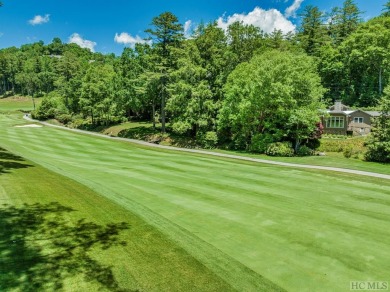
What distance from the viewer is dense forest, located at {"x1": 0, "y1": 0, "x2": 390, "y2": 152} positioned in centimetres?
3609

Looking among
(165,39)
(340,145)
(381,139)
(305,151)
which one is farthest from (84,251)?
(165,39)

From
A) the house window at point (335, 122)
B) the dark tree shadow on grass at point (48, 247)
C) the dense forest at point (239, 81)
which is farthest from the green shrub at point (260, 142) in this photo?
the dark tree shadow on grass at point (48, 247)

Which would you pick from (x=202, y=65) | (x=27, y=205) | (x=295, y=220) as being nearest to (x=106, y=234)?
(x=27, y=205)

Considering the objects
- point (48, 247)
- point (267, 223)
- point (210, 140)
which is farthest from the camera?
point (210, 140)

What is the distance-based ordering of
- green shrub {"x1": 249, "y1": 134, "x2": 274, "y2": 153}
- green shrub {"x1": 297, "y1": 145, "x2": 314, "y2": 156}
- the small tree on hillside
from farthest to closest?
1. green shrub {"x1": 249, "y1": 134, "x2": 274, "y2": 153}
2. green shrub {"x1": 297, "y1": 145, "x2": 314, "y2": 156}
3. the small tree on hillside

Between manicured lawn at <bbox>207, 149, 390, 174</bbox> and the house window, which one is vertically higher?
the house window

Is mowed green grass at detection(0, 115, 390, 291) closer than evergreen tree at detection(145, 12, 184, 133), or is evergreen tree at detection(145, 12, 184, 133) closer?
mowed green grass at detection(0, 115, 390, 291)

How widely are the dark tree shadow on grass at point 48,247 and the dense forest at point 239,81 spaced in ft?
98.6

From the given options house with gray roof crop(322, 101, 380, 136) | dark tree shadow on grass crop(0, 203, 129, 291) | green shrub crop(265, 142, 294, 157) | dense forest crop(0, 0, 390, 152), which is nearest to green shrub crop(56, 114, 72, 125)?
Answer: dense forest crop(0, 0, 390, 152)

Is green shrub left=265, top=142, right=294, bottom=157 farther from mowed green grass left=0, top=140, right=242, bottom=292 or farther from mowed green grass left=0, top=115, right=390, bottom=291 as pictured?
mowed green grass left=0, top=140, right=242, bottom=292

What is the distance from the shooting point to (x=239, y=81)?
3888cm

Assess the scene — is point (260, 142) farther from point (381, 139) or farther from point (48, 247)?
point (48, 247)

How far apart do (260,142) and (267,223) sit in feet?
88.5

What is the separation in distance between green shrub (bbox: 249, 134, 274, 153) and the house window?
18.3 m
